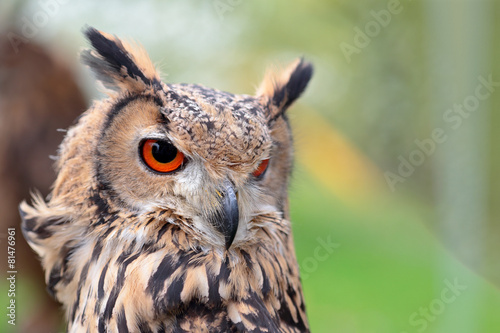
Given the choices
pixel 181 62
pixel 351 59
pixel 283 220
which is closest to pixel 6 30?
pixel 283 220

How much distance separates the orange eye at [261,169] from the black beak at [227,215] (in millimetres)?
117

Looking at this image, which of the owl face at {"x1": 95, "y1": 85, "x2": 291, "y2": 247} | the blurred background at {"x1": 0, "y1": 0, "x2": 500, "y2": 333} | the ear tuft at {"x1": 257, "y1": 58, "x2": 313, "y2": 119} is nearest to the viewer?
the owl face at {"x1": 95, "y1": 85, "x2": 291, "y2": 247}

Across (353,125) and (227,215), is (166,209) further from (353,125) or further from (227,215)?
(353,125)

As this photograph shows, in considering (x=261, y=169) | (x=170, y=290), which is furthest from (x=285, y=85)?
(x=170, y=290)

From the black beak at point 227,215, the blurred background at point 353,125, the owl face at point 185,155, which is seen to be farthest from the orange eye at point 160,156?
the blurred background at point 353,125

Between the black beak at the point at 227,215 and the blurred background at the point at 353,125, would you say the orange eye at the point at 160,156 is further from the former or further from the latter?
the blurred background at the point at 353,125

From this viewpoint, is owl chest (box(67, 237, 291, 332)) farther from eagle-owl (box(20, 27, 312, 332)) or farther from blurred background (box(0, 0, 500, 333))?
blurred background (box(0, 0, 500, 333))

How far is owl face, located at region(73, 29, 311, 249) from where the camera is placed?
3.74 feet

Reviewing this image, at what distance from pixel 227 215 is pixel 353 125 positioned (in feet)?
22.2

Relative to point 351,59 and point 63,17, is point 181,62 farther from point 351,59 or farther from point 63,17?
point 351,59

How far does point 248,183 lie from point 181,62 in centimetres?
503

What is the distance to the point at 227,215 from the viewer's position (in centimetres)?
115

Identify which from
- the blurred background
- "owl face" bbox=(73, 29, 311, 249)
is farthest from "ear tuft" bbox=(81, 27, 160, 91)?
the blurred background

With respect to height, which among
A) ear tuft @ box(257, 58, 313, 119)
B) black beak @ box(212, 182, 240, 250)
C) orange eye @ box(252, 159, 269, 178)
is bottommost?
black beak @ box(212, 182, 240, 250)
